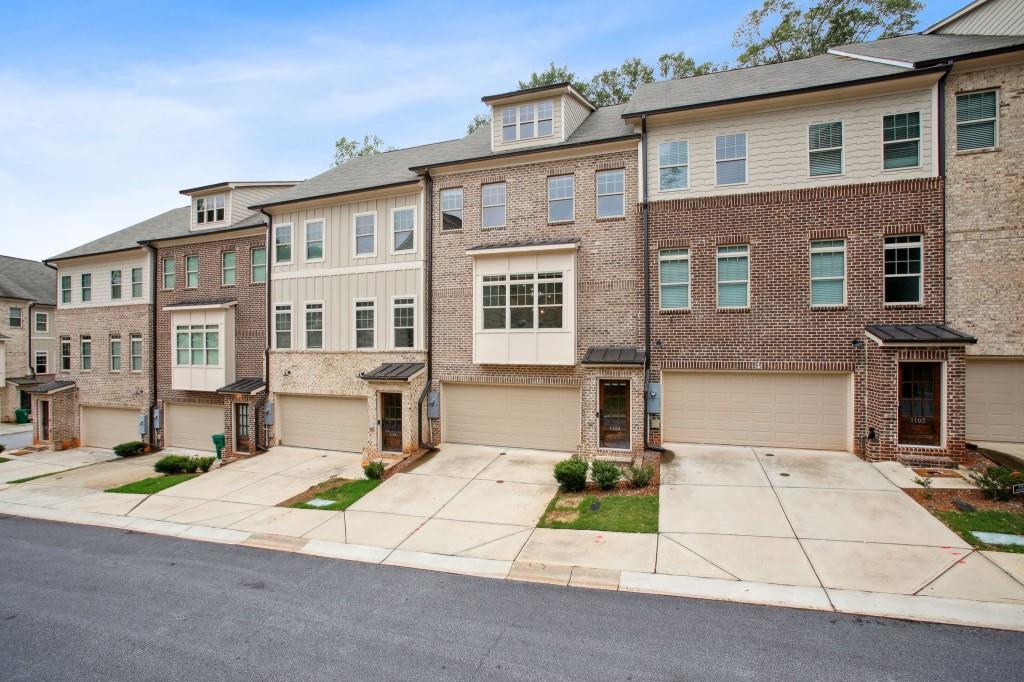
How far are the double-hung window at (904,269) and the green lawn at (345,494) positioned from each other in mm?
14264

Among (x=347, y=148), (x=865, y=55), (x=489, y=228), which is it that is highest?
(x=347, y=148)

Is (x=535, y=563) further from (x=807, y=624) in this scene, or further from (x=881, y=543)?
(x=881, y=543)

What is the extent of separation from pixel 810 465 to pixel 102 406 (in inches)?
1152

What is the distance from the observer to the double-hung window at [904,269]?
12695 mm

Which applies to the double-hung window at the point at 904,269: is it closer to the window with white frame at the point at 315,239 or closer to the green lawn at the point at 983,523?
the green lawn at the point at 983,523

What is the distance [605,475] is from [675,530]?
2.33m

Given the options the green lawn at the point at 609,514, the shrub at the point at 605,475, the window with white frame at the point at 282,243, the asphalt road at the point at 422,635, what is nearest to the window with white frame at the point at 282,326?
the window with white frame at the point at 282,243

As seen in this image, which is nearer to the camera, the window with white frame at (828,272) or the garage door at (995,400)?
the garage door at (995,400)

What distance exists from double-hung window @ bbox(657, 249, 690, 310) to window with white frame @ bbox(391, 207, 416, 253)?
8308 millimetres

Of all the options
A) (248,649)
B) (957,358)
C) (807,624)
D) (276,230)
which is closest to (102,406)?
(276,230)

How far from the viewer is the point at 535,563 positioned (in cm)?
818

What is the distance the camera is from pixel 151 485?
49.0 feet

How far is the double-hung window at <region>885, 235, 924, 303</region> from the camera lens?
12695 mm

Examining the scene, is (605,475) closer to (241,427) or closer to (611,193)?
(611,193)
